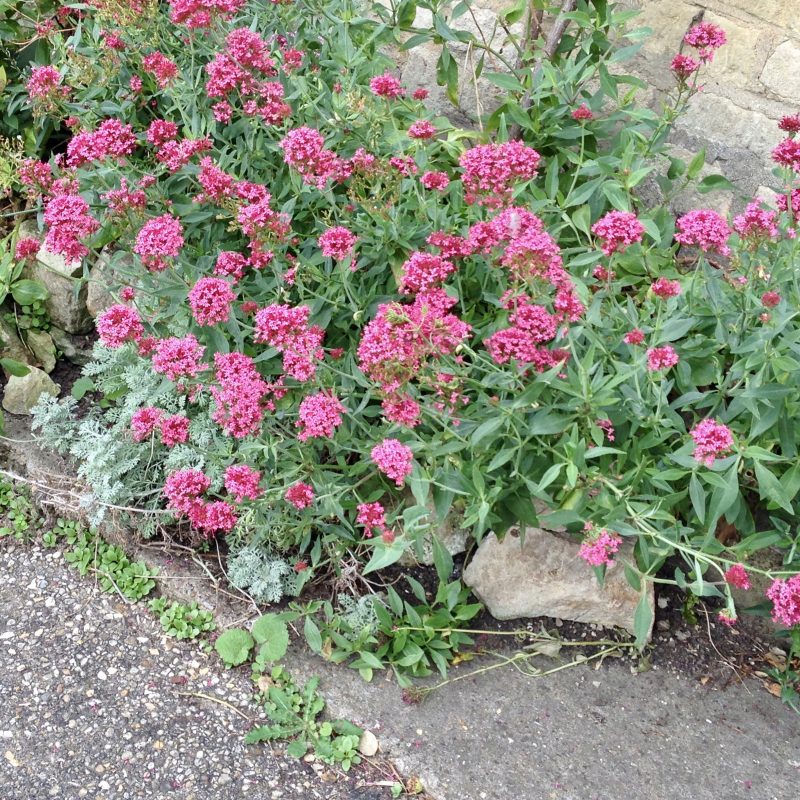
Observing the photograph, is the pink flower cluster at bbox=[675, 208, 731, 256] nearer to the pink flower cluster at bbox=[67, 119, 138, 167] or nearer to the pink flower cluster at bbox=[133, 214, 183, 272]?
the pink flower cluster at bbox=[133, 214, 183, 272]

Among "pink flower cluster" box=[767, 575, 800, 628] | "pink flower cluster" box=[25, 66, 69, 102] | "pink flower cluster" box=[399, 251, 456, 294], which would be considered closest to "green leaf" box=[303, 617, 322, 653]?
"pink flower cluster" box=[399, 251, 456, 294]

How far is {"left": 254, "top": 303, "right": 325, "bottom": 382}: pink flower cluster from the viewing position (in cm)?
244

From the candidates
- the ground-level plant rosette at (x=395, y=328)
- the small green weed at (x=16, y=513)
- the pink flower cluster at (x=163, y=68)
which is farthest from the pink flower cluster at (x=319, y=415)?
the small green weed at (x=16, y=513)

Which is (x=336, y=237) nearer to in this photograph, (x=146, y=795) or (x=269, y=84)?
(x=269, y=84)

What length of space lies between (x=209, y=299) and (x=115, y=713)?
4.27 feet

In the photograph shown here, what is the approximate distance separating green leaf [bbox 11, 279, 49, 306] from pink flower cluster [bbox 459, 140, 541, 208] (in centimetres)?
206

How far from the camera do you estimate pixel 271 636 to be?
2801 millimetres

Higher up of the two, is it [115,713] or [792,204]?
[792,204]

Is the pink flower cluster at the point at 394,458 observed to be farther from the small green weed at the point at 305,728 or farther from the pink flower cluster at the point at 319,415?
the small green weed at the point at 305,728

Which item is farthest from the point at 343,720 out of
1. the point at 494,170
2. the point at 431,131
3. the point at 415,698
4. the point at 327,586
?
the point at 431,131

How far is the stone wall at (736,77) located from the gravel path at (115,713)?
110 inches

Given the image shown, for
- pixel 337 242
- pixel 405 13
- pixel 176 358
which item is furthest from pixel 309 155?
pixel 405 13

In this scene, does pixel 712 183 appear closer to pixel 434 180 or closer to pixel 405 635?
pixel 434 180

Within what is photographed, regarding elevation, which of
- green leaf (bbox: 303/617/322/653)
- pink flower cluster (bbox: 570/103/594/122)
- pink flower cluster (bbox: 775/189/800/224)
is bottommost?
green leaf (bbox: 303/617/322/653)
